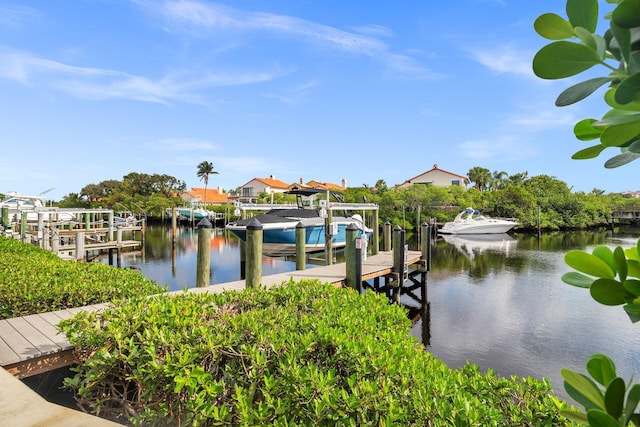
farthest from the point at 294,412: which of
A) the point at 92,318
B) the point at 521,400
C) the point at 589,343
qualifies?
the point at 589,343

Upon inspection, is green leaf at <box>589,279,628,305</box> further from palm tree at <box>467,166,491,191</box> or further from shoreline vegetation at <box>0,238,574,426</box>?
palm tree at <box>467,166,491,191</box>

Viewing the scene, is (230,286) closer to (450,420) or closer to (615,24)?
(450,420)

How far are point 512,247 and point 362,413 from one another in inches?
1160

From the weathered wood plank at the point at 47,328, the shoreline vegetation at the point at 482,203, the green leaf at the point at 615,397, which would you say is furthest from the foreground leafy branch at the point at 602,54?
the shoreline vegetation at the point at 482,203

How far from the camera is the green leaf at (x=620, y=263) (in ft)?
1.88

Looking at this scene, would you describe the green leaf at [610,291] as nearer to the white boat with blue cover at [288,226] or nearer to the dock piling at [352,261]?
the dock piling at [352,261]

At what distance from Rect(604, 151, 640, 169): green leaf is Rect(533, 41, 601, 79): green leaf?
0.70 ft

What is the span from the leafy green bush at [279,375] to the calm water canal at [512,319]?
5.74 m

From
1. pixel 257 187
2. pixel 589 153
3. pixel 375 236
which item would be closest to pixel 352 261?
pixel 589 153

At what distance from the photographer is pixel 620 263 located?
1.93 ft

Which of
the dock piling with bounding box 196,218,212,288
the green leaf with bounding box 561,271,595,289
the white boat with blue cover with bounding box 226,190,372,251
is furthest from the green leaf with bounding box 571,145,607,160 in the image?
the white boat with blue cover with bounding box 226,190,372,251

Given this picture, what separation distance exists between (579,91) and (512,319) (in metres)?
12.0

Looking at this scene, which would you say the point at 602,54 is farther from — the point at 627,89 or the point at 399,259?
the point at 399,259

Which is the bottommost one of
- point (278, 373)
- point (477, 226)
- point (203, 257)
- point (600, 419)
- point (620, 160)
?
point (477, 226)
